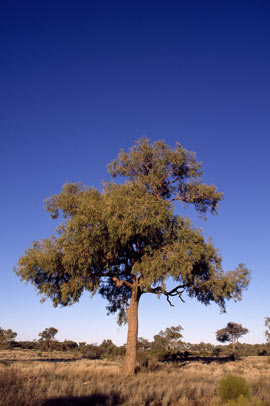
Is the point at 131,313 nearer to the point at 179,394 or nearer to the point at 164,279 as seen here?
the point at 164,279

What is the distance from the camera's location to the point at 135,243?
1811 centimetres

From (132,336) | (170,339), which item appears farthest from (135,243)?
(170,339)

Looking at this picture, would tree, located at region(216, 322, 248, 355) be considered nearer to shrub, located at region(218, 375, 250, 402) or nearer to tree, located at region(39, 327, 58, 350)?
tree, located at region(39, 327, 58, 350)

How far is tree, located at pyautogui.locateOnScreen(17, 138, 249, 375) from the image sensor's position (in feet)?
53.3

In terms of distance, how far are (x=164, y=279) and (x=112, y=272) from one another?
4300 millimetres

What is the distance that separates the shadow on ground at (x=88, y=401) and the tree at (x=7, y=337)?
6719cm

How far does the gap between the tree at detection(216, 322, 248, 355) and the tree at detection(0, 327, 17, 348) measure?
49.5 m

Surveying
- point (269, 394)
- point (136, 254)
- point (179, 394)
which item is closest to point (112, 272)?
point (136, 254)

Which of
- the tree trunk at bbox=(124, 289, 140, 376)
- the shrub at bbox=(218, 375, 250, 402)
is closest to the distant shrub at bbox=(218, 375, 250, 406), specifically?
the shrub at bbox=(218, 375, 250, 402)

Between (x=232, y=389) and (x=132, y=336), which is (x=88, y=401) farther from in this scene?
(x=132, y=336)

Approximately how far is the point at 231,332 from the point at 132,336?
215 feet

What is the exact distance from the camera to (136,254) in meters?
18.6

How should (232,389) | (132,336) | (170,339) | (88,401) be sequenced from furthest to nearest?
(170,339) < (132,336) < (232,389) < (88,401)

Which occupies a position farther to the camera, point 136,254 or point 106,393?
point 136,254
